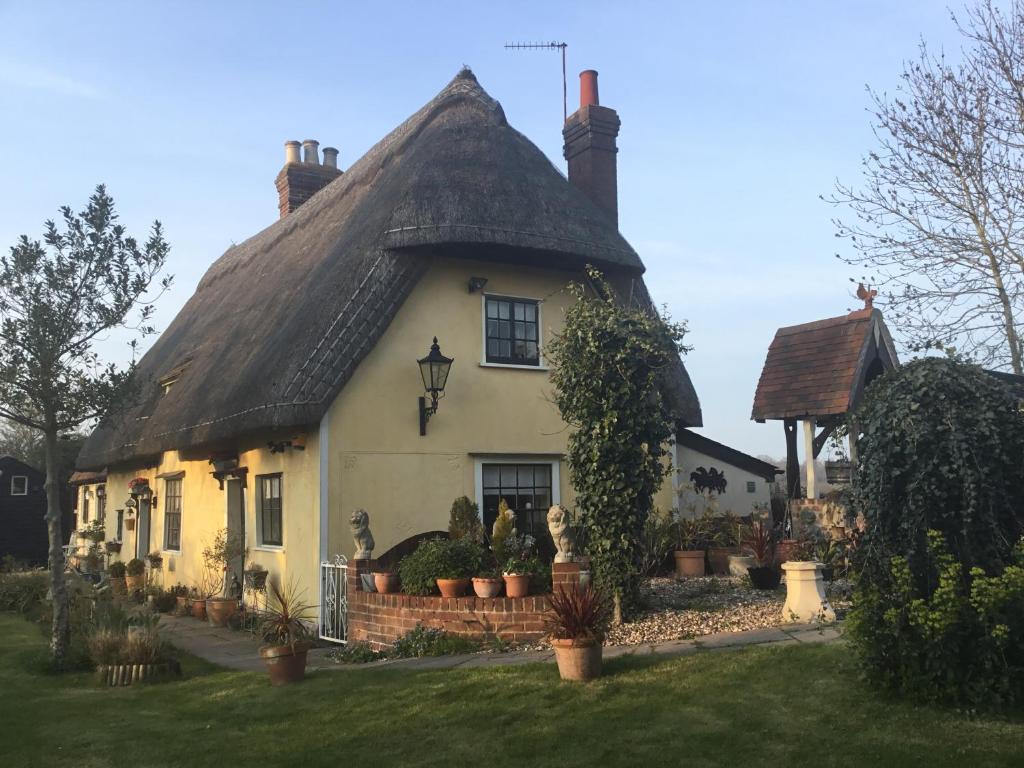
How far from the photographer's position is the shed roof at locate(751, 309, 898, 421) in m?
13.3

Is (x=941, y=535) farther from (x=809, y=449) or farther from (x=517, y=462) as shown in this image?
(x=809, y=449)

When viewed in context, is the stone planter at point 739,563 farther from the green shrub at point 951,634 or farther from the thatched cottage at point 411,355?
the green shrub at point 951,634

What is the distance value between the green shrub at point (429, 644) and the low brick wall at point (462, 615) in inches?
3.0

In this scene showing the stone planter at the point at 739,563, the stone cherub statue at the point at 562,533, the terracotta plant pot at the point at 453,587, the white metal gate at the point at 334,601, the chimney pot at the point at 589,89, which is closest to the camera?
the stone cherub statue at the point at 562,533

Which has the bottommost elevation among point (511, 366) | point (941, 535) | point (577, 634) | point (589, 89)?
point (577, 634)

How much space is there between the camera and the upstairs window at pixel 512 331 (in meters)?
13.0

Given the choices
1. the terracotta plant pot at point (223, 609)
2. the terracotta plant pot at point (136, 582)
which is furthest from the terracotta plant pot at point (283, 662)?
the terracotta plant pot at point (136, 582)

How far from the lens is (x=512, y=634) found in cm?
884

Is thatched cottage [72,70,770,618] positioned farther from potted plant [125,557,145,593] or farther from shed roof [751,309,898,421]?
potted plant [125,557,145,593]

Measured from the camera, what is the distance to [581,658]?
699 cm

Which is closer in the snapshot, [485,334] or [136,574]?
[485,334]

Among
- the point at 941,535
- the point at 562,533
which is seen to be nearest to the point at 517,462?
the point at 562,533

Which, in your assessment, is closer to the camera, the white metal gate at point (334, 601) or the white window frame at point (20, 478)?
the white metal gate at point (334, 601)

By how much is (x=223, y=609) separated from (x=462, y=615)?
5872mm
